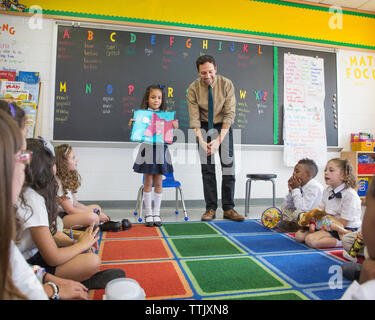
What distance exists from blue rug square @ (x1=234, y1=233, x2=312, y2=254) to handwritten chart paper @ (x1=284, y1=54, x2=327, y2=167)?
5.48ft

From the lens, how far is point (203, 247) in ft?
5.51

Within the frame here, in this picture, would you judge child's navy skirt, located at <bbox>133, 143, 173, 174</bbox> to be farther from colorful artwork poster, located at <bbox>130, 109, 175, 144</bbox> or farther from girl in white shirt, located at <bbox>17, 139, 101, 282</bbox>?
girl in white shirt, located at <bbox>17, 139, 101, 282</bbox>

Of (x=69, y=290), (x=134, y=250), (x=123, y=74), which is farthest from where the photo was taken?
(x=123, y=74)

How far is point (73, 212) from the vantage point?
179cm

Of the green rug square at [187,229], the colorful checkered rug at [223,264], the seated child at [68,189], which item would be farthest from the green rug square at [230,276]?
the seated child at [68,189]

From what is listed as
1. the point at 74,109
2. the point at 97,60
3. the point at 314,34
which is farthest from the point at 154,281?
the point at 314,34

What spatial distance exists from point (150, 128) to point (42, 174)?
1.35 metres

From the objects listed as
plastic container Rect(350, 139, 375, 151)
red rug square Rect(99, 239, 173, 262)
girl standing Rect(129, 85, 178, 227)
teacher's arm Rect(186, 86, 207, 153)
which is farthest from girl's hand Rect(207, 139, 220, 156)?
plastic container Rect(350, 139, 375, 151)

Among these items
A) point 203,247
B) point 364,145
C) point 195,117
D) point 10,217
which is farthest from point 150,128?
point 364,145

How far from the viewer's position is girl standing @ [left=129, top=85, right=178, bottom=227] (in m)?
2.28

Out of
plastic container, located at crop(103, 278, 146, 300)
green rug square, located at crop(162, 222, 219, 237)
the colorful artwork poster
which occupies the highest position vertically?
the colorful artwork poster

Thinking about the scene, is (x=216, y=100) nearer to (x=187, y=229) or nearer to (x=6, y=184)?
(x=187, y=229)

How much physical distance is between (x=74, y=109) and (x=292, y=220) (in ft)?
7.74

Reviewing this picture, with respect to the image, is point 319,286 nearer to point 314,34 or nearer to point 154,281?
point 154,281
